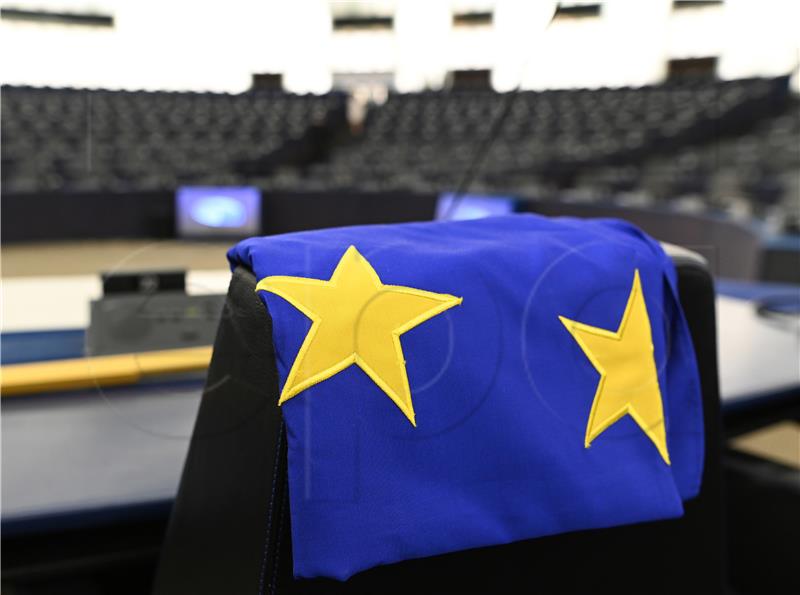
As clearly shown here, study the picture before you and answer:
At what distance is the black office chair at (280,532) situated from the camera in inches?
12.0

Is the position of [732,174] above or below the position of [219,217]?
above

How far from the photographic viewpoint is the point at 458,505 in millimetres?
327

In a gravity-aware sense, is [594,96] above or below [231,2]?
below

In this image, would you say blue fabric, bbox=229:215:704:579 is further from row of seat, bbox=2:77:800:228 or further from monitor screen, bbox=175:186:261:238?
row of seat, bbox=2:77:800:228

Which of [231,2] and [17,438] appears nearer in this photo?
[17,438]

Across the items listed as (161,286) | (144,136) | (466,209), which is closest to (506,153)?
(144,136)

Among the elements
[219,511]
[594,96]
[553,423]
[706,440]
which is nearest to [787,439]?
[594,96]

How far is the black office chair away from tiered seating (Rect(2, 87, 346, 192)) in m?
0.47

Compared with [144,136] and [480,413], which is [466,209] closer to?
[480,413]

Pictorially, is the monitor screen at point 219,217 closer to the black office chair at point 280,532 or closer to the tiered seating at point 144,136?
the tiered seating at point 144,136

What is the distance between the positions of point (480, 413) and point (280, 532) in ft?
0.36

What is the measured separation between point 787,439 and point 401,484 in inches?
42.3

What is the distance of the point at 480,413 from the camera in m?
0.33

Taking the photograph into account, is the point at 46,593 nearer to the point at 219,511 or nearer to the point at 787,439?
the point at 219,511
